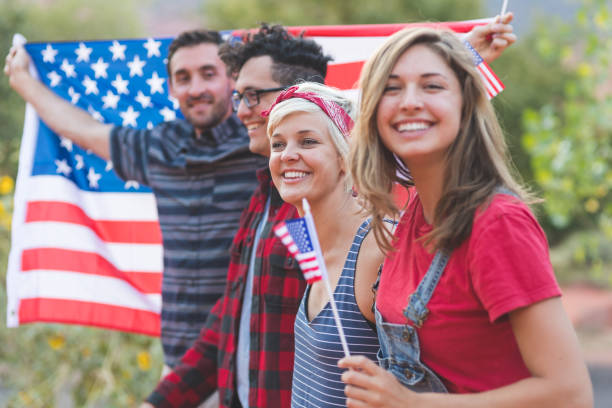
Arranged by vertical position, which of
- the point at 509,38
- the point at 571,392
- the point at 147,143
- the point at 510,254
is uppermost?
the point at 147,143

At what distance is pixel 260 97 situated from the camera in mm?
2912

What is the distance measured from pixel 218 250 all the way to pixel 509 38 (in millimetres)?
1581

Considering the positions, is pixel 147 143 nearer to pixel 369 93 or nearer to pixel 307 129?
pixel 307 129

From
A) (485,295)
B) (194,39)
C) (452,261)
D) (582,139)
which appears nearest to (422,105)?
(452,261)

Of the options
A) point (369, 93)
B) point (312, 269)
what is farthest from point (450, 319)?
point (369, 93)

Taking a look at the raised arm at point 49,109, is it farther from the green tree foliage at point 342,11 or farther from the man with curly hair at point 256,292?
the green tree foliage at point 342,11

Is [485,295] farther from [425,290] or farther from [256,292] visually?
[256,292]

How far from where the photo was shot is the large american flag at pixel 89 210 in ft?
13.5

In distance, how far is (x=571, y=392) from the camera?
1.52 meters

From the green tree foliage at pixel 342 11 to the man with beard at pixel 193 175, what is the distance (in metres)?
13.8

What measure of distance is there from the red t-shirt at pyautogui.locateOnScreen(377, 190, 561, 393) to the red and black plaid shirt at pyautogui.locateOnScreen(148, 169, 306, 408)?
81 cm

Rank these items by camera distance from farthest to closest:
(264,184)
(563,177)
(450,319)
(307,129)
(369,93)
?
(563,177) → (264,184) → (307,129) → (369,93) → (450,319)

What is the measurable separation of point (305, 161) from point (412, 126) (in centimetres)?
61

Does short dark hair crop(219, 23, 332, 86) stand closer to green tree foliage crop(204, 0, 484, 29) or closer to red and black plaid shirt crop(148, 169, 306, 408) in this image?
red and black plaid shirt crop(148, 169, 306, 408)
